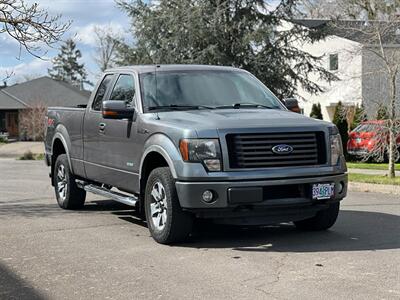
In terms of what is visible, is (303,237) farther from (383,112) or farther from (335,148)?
(383,112)

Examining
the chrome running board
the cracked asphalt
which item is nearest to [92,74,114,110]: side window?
the chrome running board

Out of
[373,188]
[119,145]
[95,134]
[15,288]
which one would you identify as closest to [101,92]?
[95,134]

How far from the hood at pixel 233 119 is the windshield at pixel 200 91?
0.99 feet

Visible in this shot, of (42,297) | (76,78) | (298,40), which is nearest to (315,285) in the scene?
(42,297)

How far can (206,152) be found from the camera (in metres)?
6.50

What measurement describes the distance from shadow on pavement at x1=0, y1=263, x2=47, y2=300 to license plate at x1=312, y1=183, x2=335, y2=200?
309 cm

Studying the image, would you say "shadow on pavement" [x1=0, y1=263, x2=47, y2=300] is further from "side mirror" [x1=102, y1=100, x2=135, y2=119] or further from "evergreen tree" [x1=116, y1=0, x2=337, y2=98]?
"evergreen tree" [x1=116, y1=0, x2=337, y2=98]

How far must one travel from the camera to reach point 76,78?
99625mm

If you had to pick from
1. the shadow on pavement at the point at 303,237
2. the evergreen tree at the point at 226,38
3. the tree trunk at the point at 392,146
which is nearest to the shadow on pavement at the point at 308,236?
the shadow on pavement at the point at 303,237

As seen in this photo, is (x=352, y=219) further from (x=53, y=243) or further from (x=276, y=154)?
(x=53, y=243)

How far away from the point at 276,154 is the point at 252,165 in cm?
29

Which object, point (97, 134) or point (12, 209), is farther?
A: point (12, 209)

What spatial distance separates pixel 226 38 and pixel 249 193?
18011mm

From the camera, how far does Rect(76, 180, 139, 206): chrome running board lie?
776 cm
